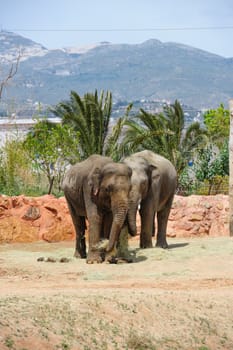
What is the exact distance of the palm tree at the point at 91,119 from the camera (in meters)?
35.4

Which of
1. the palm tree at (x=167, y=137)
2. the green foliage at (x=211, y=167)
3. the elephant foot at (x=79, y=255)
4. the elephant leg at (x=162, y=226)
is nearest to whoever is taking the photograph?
the elephant foot at (x=79, y=255)

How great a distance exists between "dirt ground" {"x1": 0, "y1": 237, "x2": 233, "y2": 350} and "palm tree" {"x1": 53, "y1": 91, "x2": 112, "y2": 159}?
1836cm

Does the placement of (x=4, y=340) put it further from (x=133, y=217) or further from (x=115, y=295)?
(x=133, y=217)

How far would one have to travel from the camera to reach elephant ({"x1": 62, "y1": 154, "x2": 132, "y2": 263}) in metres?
17.4

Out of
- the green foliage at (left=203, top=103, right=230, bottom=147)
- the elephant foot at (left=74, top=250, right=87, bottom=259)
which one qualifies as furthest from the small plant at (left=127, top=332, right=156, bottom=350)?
the green foliage at (left=203, top=103, right=230, bottom=147)

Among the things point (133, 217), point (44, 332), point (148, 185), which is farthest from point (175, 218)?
point (44, 332)

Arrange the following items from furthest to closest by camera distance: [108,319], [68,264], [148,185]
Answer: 1. [148,185]
2. [68,264]
3. [108,319]

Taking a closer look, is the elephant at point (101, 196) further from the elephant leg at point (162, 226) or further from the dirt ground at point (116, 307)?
the elephant leg at point (162, 226)

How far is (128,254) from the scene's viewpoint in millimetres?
18375

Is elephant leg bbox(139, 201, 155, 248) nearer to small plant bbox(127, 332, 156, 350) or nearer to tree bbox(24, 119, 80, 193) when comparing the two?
small plant bbox(127, 332, 156, 350)

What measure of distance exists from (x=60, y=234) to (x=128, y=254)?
6.27 meters

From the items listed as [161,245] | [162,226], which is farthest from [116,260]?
[162,226]

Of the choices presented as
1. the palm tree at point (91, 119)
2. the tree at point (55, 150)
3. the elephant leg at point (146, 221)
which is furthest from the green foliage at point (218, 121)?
the elephant leg at point (146, 221)

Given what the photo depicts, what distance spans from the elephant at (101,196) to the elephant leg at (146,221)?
1.38 meters
